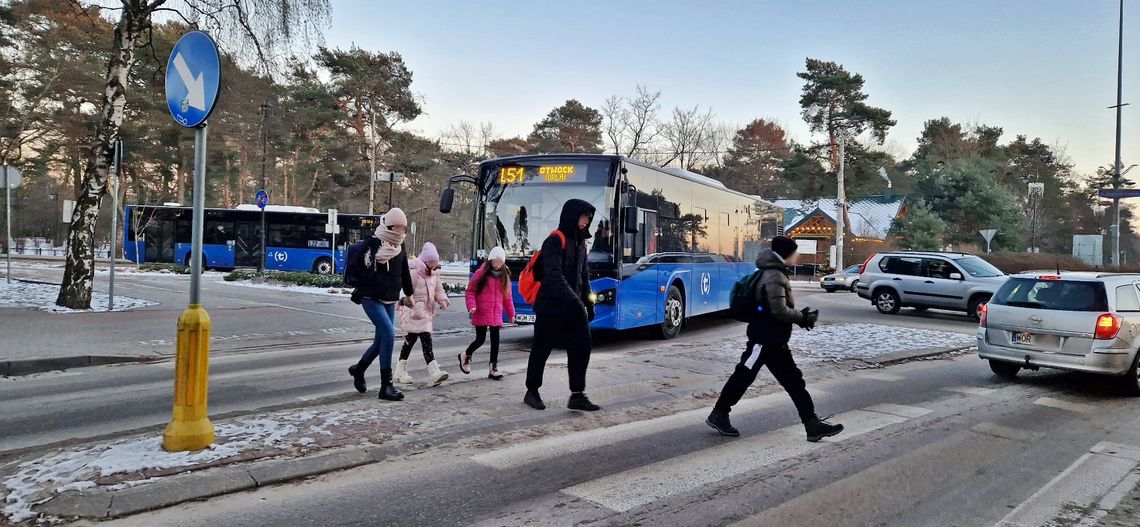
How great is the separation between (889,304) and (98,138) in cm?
1997

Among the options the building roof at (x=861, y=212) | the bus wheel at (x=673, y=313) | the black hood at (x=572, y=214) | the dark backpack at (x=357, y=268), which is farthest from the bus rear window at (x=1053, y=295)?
the building roof at (x=861, y=212)

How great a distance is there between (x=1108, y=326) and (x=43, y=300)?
753 inches

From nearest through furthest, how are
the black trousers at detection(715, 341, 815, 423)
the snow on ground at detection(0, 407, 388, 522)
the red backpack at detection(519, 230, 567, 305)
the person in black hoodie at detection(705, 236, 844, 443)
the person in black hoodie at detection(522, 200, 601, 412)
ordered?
the snow on ground at detection(0, 407, 388, 522) → the person in black hoodie at detection(705, 236, 844, 443) → the black trousers at detection(715, 341, 815, 423) → the person in black hoodie at detection(522, 200, 601, 412) → the red backpack at detection(519, 230, 567, 305)

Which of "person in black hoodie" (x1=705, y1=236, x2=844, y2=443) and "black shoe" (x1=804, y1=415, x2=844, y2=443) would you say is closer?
"person in black hoodie" (x1=705, y1=236, x2=844, y2=443)

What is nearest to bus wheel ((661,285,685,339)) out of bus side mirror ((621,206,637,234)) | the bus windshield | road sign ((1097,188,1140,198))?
bus side mirror ((621,206,637,234))

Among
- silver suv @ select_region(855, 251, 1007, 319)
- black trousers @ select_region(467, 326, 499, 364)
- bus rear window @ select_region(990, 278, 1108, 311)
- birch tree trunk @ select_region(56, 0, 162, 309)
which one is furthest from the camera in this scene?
silver suv @ select_region(855, 251, 1007, 319)

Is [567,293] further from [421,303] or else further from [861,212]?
[861,212]

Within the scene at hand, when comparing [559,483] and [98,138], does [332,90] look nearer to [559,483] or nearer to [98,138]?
[98,138]

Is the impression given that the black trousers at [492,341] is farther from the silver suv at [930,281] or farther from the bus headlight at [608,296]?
the silver suv at [930,281]

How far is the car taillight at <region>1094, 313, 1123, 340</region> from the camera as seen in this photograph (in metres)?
7.93

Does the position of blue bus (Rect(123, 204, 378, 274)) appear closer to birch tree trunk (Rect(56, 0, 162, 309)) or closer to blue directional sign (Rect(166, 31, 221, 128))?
birch tree trunk (Rect(56, 0, 162, 309))

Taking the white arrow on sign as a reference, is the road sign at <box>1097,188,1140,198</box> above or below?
above

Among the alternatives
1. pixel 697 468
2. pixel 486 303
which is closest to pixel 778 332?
pixel 697 468

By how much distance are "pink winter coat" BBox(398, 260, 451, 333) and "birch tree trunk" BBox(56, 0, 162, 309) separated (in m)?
10.2
